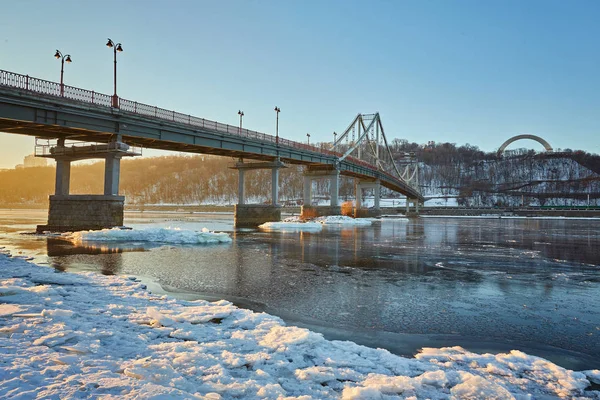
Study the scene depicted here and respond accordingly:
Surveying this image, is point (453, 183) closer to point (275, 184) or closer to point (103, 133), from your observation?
point (275, 184)

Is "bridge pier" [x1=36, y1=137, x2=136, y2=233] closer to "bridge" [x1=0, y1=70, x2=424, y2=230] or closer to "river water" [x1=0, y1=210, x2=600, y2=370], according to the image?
"bridge" [x1=0, y1=70, x2=424, y2=230]

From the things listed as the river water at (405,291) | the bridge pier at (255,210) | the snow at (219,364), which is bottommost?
the river water at (405,291)

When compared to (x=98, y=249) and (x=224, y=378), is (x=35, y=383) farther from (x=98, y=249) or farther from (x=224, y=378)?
(x=98, y=249)

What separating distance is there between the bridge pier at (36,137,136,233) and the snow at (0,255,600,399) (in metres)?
24.0

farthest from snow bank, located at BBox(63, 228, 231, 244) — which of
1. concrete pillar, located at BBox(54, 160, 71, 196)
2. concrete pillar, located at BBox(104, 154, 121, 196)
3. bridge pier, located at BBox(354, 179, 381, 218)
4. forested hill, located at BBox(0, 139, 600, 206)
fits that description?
forested hill, located at BBox(0, 139, 600, 206)

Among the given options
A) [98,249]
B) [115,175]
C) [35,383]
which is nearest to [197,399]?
[35,383]

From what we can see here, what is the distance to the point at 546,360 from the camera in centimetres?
522

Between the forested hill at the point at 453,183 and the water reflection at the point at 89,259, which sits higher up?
the forested hill at the point at 453,183

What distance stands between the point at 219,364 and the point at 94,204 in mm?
28876

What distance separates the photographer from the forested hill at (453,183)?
148 m

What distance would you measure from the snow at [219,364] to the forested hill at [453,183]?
14514 centimetres

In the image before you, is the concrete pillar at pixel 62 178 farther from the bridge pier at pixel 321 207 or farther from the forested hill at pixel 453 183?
the forested hill at pixel 453 183

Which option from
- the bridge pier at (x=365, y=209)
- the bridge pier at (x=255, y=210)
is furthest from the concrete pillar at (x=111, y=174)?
the bridge pier at (x=365, y=209)

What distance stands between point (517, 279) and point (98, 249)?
17951mm
